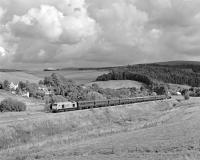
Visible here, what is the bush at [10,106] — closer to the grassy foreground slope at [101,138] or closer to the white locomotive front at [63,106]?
the white locomotive front at [63,106]

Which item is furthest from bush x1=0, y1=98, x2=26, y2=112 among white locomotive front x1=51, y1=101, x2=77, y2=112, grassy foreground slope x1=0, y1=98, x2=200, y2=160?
grassy foreground slope x1=0, y1=98, x2=200, y2=160

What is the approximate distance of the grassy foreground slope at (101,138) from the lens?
83.0ft

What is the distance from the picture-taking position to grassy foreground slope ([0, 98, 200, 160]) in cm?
2531

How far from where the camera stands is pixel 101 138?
128 feet

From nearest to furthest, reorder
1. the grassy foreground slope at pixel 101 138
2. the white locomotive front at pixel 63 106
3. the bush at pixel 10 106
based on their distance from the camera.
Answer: the grassy foreground slope at pixel 101 138, the white locomotive front at pixel 63 106, the bush at pixel 10 106

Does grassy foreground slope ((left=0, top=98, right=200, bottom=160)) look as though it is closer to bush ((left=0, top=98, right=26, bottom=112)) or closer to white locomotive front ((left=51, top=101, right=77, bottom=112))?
white locomotive front ((left=51, top=101, right=77, bottom=112))

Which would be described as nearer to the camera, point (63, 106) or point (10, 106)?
point (63, 106)

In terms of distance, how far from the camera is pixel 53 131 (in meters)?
53.8

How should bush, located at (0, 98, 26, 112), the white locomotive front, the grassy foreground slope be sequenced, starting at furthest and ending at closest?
bush, located at (0, 98, 26, 112), the white locomotive front, the grassy foreground slope

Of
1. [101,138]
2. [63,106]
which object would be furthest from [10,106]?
[101,138]

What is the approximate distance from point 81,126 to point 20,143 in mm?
17552

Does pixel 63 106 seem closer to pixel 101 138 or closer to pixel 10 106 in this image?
pixel 10 106

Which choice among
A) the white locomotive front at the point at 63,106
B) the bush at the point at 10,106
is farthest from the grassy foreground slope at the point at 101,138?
the bush at the point at 10,106

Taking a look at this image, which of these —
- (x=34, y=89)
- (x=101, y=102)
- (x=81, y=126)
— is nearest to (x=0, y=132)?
(x=81, y=126)
